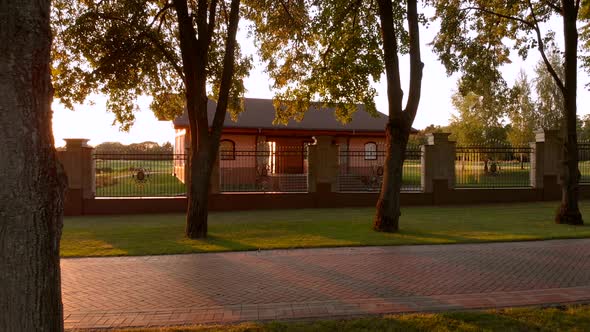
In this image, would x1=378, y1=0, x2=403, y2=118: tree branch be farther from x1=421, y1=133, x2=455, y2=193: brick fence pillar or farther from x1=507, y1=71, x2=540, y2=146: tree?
x1=507, y1=71, x2=540, y2=146: tree

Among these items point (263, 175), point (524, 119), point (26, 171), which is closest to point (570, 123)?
point (263, 175)

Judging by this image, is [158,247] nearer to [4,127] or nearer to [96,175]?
[4,127]

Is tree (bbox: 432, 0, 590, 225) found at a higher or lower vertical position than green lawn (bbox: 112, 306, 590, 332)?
higher

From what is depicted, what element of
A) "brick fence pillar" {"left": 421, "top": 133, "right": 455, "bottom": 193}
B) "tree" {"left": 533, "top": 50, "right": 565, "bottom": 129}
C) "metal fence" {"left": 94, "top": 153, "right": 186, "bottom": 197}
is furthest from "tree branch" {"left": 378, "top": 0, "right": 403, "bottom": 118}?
"tree" {"left": 533, "top": 50, "right": 565, "bottom": 129}

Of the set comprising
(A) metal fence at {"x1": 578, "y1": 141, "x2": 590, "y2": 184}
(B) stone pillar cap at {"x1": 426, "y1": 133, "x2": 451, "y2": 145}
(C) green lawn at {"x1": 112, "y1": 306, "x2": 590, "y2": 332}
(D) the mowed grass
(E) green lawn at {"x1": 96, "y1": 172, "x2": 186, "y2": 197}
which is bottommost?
(C) green lawn at {"x1": 112, "y1": 306, "x2": 590, "y2": 332}

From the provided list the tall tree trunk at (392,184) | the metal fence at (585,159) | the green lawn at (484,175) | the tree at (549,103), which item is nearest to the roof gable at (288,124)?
the green lawn at (484,175)

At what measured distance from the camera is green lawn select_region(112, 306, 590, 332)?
4.93 meters

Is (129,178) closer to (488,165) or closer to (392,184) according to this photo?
(392,184)

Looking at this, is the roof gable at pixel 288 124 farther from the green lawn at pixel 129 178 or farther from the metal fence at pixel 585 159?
the metal fence at pixel 585 159

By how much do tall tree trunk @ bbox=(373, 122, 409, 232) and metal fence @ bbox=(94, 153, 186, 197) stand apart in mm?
8538

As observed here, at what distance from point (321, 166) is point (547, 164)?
9.85 meters

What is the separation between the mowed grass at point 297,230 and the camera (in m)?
10.0

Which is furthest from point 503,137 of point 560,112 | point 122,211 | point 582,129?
point 122,211

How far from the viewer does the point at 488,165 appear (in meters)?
19.0
